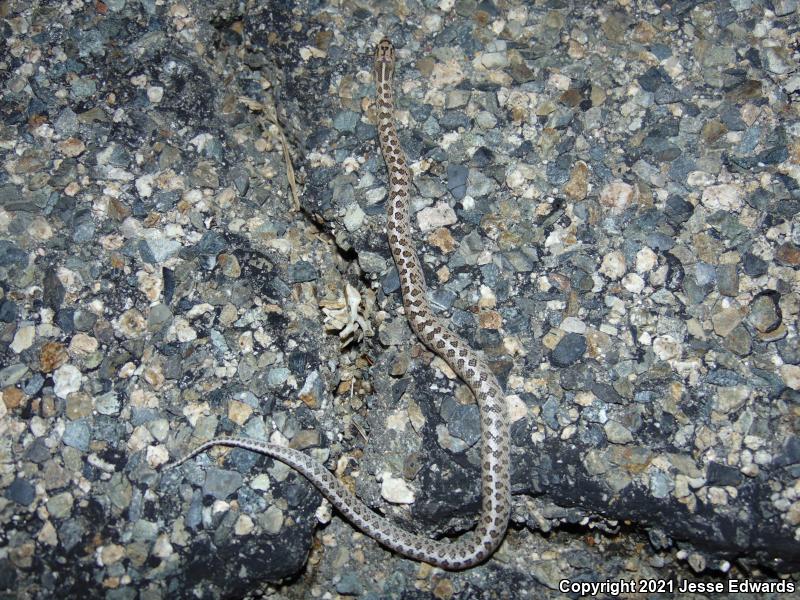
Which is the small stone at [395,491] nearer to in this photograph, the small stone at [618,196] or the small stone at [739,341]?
the small stone at [739,341]

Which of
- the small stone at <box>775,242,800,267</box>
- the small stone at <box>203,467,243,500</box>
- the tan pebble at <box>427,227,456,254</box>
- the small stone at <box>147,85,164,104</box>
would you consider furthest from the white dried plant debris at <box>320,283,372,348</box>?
the small stone at <box>775,242,800,267</box>

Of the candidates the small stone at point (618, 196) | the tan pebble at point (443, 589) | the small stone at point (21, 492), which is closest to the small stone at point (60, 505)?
the small stone at point (21, 492)

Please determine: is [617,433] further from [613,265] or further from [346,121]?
[346,121]

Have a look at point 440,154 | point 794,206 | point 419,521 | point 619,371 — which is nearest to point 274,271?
point 440,154

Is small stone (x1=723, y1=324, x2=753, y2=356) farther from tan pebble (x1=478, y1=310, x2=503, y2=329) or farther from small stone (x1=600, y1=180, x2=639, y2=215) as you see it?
tan pebble (x1=478, y1=310, x2=503, y2=329)

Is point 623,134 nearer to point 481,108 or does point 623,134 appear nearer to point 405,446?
point 481,108
